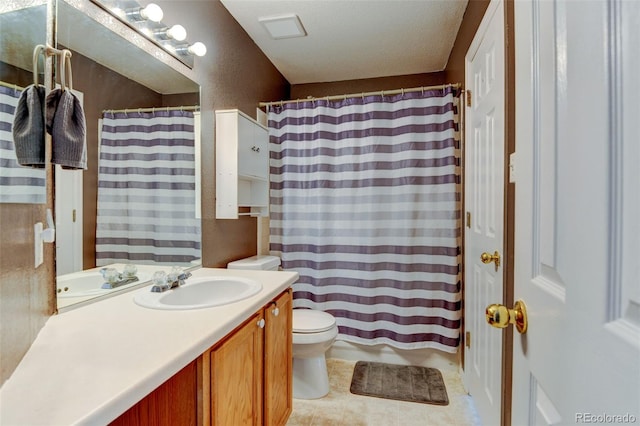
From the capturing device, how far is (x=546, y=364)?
504 mm

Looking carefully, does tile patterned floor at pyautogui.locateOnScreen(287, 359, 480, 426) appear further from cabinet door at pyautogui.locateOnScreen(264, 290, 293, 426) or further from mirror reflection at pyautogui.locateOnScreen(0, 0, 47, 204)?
mirror reflection at pyautogui.locateOnScreen(0, 0, 47, 204)

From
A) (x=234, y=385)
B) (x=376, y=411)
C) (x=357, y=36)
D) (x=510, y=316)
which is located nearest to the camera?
(x=510, y=316)

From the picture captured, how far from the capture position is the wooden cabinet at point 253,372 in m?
0.89

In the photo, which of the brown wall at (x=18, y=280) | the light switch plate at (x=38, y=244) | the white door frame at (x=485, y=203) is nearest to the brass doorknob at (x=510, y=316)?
the white door frame at (x=485, y=203)

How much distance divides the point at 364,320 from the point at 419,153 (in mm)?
1296

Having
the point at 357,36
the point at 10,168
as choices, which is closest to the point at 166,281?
the point at 10,168

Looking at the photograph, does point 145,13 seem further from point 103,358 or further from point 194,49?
point 103,358

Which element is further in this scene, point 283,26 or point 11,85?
point 283,26

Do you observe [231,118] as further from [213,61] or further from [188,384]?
[188,384]

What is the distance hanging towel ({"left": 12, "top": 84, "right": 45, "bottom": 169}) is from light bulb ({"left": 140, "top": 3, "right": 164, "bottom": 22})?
24.1 inches

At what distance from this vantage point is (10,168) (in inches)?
28.6

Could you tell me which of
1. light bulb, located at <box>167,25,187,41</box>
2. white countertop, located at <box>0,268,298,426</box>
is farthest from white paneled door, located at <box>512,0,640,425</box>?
light bulb, located at <box>167,25,187,41</box>

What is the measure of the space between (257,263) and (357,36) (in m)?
1.79

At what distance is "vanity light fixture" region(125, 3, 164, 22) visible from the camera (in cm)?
126
